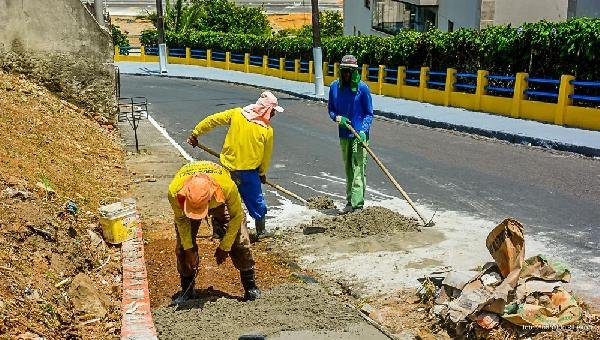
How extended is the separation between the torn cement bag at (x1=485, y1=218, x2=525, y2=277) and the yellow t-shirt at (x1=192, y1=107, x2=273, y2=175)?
107 inches

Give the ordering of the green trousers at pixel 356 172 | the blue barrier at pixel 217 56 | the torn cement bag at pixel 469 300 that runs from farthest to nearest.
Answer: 1. the blue barrier at pixel 217 56
2. the green trousers at pixel 356 172
3. the torn cement bag at pixel 469 300

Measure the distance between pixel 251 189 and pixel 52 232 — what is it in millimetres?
2019

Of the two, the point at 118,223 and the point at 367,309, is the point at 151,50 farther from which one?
the point at 367,309

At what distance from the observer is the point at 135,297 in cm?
544

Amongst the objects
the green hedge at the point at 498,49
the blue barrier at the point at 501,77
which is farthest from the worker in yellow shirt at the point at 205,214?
the blue barrier at the point at 501,77

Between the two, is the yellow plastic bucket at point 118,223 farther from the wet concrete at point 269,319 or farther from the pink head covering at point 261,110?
the wet concrete at point 269,319

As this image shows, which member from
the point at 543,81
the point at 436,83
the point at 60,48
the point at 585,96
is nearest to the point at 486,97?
the point at 543,81

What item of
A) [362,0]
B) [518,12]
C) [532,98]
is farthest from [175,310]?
[362,0]

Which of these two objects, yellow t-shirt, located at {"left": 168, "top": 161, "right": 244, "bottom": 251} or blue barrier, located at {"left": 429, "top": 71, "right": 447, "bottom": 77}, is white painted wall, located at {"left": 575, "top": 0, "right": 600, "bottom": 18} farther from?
yellow t-shirt, located at {"left": 168, "top": 161, "right": 244, "bottom": 251}

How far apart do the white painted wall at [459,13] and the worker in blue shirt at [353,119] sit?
18489mm

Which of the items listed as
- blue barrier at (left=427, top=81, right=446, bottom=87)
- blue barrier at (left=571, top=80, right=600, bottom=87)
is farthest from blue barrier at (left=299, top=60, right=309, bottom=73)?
blue barrier at (left=571, top=80, right=600, bottom=87)

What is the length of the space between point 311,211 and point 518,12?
19.8 metres

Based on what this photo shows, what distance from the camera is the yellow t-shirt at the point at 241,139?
22.3ft

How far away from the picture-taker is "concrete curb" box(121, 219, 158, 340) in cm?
480
